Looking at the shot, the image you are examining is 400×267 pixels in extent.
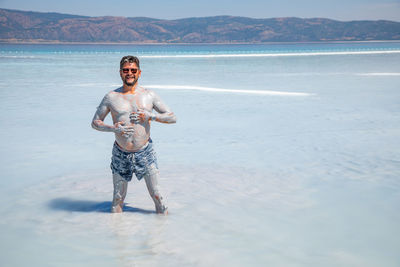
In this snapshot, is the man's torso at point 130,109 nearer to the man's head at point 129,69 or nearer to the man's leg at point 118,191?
the man's head at point 129,69

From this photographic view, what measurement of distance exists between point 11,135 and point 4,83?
10.1m

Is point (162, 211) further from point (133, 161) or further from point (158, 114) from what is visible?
point (158, 114)

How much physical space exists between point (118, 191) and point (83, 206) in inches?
25.8

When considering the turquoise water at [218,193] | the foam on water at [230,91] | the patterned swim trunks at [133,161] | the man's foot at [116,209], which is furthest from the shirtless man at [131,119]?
the foam on water at [230,91]

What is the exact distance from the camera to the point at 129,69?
11.4ft

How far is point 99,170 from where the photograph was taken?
5629 millimetres

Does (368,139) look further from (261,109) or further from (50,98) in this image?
(50,98)

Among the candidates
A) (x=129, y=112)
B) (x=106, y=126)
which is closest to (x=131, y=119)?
(x=129, y=112)

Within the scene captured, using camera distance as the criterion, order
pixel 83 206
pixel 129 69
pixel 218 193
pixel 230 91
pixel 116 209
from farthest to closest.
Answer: pixel 230 91 → pixel 218 193 → pixel 83 206 → pixel 116 209 → pixel 129 69

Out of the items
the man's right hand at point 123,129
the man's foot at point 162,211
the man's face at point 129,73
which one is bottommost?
the man's foot at point 162,211

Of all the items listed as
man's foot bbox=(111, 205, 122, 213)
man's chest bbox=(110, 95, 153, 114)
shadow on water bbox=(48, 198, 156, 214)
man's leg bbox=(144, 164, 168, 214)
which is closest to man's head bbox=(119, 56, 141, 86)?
man's chest bbox=(110, 95, 153, 114)

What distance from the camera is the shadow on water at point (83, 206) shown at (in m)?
4.17

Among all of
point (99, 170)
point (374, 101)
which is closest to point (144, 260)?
point (99, 170)

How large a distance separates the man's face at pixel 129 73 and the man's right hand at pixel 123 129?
12.5 inches
